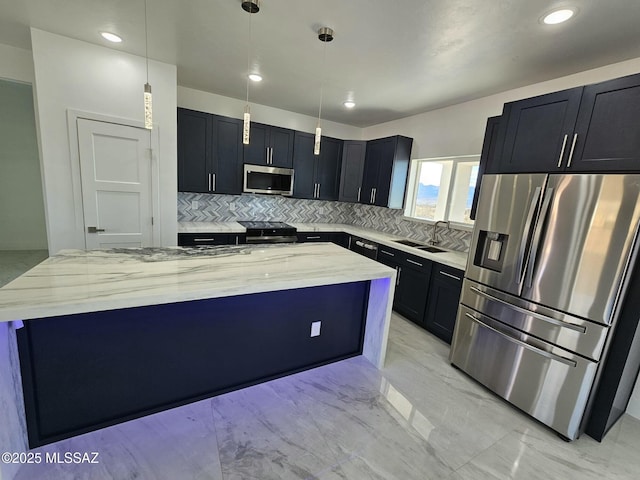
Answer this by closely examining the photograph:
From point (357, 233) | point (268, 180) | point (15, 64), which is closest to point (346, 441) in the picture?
point (357, 233)

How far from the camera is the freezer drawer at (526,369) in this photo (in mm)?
1836

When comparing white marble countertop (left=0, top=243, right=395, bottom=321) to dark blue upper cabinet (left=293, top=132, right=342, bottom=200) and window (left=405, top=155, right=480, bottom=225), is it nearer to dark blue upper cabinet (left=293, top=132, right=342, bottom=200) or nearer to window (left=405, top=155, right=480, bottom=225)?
window (left=405, top=155, right=480, bottom=225)

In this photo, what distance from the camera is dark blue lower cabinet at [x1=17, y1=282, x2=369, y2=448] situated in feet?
5.00

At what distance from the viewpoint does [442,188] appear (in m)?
3.84

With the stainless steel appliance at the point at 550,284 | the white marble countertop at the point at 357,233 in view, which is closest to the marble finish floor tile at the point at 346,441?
the stainless steel appliance at the point at 550,284

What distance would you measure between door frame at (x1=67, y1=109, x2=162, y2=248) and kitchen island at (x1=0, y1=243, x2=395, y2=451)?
4.04 ft

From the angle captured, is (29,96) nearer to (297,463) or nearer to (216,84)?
(216,84)

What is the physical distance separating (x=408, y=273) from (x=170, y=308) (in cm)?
266

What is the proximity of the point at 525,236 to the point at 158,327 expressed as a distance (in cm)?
263

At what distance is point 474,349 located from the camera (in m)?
2.42

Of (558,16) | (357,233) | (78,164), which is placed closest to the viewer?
(558,16)

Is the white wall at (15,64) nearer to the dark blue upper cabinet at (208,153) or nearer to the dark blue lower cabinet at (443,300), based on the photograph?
the dark blue upper cabinet at (208,153)

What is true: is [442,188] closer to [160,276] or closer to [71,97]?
[160,276]

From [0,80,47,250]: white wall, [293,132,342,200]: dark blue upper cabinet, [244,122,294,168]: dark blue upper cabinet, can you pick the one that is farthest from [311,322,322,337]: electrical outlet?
[0,80,47,250]: white wall
